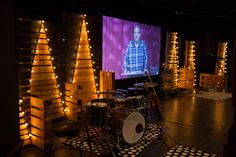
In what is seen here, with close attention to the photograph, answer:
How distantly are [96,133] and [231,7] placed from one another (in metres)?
7.19

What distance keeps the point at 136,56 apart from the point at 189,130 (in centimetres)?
330

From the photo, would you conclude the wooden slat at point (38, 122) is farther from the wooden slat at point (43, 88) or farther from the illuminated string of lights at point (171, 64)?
the illuminated string of lights at point (171, 64)

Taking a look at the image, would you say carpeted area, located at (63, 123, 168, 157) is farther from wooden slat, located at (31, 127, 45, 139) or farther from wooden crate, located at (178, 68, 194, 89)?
wooden crate, located at (178, 68, 194, 89)

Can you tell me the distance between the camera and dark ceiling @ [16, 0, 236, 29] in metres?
5.14

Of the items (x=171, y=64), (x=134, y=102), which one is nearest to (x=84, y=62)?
(x=134, y=102)

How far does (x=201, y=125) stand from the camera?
18.0 feet

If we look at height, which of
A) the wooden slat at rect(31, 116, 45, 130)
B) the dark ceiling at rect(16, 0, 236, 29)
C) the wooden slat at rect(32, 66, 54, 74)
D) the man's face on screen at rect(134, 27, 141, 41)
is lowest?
the wooden slat at rect(31, 116, 45, 130)

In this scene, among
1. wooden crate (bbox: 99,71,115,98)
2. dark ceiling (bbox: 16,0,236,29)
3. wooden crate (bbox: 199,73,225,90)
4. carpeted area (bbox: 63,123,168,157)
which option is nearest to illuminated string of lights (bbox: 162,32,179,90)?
dark ceiling (bbox: 16,0,236,29)

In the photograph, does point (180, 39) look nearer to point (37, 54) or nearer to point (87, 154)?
point (37, 54)

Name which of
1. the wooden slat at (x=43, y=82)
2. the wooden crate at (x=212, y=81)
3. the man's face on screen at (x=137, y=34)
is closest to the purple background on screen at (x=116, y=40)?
the man's face on screen at (x=137, y=34)

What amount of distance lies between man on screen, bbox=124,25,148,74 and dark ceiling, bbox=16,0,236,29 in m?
0.70

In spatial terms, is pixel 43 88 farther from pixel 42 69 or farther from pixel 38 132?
pixel 38 132

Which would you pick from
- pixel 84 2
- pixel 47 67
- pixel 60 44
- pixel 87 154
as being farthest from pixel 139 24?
pixel 87 154

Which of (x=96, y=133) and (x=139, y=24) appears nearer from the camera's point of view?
(x=96, y=133)
